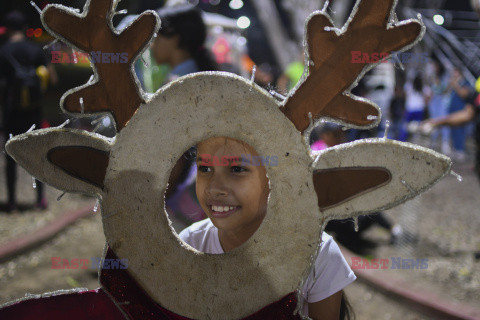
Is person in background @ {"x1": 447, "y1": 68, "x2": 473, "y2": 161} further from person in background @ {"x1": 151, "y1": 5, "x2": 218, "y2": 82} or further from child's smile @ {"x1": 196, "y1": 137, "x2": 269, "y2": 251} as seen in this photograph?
child's smile @ {"x1": 196, "y1": 137, "x2": 269, "y2": 251}

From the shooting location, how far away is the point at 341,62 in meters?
1.12

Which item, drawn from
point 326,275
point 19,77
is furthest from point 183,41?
point 19,77

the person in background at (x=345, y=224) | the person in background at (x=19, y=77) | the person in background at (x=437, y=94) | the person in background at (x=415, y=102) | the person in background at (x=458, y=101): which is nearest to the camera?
the person in background at (x=345, y=224)

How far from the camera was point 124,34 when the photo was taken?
3.83ft

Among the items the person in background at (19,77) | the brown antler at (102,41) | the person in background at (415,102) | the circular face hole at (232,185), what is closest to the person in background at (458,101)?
the person in background at (415,102)

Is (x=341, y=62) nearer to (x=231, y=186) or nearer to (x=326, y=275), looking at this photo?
(x=231, y=186)

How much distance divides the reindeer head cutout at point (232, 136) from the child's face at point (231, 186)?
0.44 feet

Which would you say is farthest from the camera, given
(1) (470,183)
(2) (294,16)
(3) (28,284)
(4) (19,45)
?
(2) (294,16)

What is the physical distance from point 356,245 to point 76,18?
3.39 metres

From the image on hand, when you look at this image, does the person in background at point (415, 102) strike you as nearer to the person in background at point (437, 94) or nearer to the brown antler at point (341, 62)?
the person in background at point (437, 94)

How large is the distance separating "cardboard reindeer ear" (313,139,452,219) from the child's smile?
21cm

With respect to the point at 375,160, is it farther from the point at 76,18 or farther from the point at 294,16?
the point at 294,16

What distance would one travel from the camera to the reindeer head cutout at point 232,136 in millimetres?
1131

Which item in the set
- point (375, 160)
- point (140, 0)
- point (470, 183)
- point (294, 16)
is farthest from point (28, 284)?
point (140, 0)
